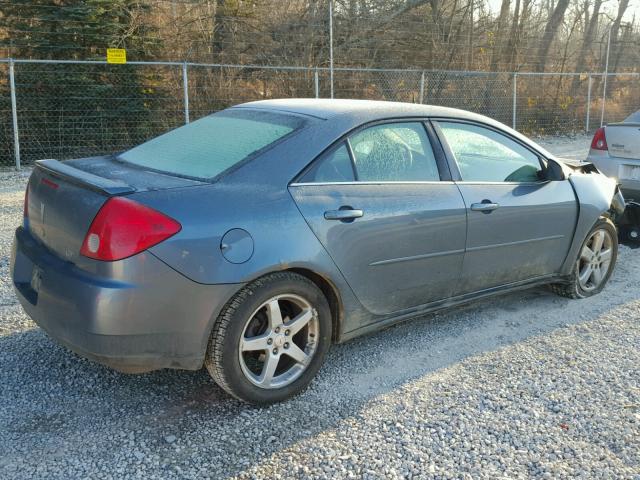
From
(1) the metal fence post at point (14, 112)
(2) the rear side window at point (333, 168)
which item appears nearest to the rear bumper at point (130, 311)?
(2) the rear side window at point (333, 168)

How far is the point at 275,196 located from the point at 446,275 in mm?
1319

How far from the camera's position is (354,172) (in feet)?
11.5

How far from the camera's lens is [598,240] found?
16.5 feet

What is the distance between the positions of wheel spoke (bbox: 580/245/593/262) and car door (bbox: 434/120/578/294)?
0.32 metres

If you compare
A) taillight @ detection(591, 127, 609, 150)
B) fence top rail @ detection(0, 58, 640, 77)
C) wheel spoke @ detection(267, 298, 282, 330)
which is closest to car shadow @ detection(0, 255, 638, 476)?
wheel spoke @ detection(267, 298, 282, 330)

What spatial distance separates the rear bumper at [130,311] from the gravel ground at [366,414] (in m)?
0.37

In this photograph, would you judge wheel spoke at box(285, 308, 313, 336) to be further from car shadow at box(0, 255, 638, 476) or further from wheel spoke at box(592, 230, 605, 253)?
wheel spoke at box(592, 230, 605, 253)

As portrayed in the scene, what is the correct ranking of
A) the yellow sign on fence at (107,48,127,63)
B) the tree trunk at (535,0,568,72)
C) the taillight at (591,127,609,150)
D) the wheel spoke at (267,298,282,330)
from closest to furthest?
the wheel spoke at (267,298,282,330), the taillight at (591,127,609,150), the yellow sign on fence at (107,48,127,63), the tree trunk at (535,0,568,72)

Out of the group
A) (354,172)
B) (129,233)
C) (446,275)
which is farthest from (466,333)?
(129,233)

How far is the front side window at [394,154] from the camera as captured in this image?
141 inches

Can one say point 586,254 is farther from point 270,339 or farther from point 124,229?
point 124,229

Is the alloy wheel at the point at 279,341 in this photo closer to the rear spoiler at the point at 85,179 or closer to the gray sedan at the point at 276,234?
the gray sedan at the point at 276,234

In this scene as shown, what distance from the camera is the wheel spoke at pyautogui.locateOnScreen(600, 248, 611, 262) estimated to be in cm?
512

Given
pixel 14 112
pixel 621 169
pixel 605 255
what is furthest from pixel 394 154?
pixel 14 112
